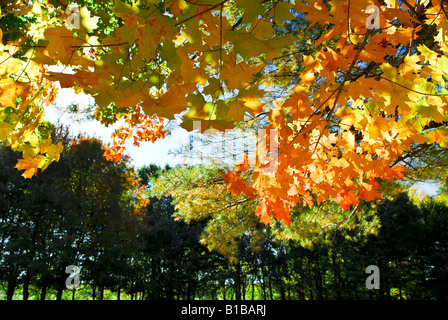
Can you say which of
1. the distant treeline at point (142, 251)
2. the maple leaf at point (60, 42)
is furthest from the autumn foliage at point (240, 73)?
the distant treeline at point (142, 251)

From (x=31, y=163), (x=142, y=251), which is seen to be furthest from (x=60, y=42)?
(x=142, y=251)

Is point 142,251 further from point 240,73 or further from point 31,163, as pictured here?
point 240,73

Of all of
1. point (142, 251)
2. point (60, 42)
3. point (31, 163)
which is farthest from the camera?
point (142, 251)

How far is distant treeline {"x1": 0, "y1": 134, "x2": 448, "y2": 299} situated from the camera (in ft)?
34.3

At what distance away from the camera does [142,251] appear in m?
16.7

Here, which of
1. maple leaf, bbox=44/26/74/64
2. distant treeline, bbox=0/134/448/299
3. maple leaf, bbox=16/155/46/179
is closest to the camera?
maple leaf, bbox=44/26/74/64

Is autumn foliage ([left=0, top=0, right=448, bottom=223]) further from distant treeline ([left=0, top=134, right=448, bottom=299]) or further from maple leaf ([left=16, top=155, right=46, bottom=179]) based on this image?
distant treeline ([left=0, top=134, right=448, bottom=299])

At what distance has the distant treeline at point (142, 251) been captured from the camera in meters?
10.5

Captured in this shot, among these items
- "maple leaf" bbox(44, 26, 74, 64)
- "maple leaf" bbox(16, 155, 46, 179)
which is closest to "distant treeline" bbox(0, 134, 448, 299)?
"maple leaf" bbox(16, 155, 46, 179)

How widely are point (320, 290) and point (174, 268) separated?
912 cm

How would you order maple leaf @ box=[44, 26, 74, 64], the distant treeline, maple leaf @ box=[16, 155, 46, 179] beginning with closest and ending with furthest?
maple leaf @ box=[44, 26, 74, 64] → maple leaf @ box=[16, 155, 46, 179] → the distant treeline

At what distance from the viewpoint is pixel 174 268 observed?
1795 centimetres

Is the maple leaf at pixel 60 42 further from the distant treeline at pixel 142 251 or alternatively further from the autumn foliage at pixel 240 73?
the distant treeline at pixel 142 251
